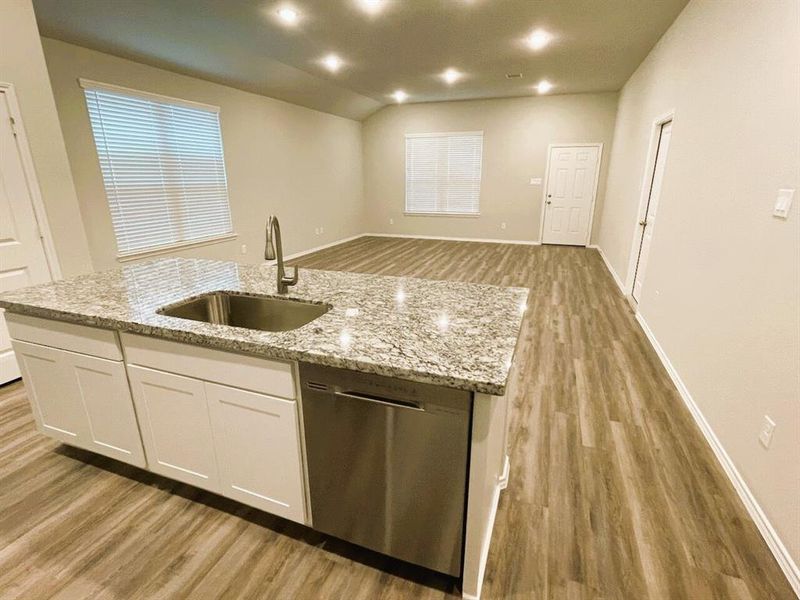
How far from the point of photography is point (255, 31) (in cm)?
407

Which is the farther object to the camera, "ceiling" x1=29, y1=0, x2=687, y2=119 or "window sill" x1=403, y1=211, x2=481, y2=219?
"window sill" x1=403, y1=211, x2=481, y2=219

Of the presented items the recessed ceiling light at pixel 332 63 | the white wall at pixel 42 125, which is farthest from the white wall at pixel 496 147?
the white wall at pixel 42 125

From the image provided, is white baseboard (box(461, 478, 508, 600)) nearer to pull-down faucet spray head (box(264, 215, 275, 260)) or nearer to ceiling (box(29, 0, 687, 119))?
pull-down faucet spray head (box(264, 215, 275, 260))

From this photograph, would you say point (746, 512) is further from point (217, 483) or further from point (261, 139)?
point (261, 139)

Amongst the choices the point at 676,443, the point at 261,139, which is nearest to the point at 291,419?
the point at 676,443

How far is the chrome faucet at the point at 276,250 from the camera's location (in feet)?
5.42

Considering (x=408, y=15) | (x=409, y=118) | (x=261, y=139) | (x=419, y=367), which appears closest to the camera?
(x=419, y=367)

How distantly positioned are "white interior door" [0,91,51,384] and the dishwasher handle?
2.95 m

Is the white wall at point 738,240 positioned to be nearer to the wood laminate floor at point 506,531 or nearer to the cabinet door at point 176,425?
the wood laminate floor at point 506,531

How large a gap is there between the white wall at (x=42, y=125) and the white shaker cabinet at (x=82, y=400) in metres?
1.58

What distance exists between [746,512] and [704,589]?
0.55m

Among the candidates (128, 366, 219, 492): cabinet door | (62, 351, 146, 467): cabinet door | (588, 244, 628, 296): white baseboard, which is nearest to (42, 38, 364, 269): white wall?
(62, 351, 146, 467): cabinet door

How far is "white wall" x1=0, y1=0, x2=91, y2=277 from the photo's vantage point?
8.44 ft

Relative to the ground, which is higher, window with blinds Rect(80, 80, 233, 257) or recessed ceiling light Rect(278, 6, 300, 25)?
recessed ceiling light Rect(278, 6, 300, 25)
